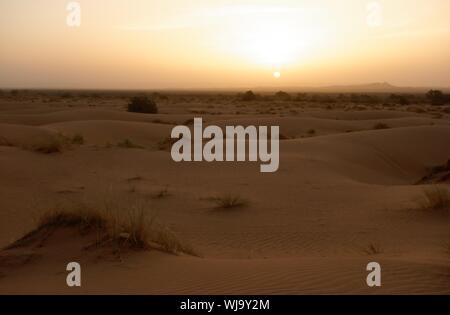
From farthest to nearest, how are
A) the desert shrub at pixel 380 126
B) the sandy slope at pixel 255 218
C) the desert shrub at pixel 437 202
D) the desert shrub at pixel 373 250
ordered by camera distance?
the desert shrub at pixel 380 126, the desert shrub at pixel 437 202, the desert shrub at pixel 373 250, the sandy slope at pixel 255 218

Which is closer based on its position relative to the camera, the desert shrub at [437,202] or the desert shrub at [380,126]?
the desert shrub at [437,202]

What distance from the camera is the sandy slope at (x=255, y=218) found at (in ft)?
20.2

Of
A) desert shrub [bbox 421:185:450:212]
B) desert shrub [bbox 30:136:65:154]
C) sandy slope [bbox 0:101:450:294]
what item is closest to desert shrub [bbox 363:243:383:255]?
sandy slope [bbox 0:101:450:294]

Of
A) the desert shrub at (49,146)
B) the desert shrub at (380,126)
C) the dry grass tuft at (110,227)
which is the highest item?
the desert shrub at (380,126)

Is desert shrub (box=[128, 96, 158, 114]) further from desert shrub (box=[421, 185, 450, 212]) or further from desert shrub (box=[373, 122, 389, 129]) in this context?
desert shrub (box=[421, 185, 450, 212])

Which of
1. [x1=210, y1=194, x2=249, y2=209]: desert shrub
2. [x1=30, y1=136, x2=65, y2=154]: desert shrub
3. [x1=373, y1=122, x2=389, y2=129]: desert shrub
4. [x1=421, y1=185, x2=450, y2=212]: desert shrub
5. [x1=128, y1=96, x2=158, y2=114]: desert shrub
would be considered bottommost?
[x1=421, y1=185, x2=450, y2=212]: desert shrub

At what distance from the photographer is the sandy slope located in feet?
20.2

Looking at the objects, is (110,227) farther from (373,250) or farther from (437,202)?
(437,202)

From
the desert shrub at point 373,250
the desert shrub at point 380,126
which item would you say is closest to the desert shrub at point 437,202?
the desert shrub at point 373,250
